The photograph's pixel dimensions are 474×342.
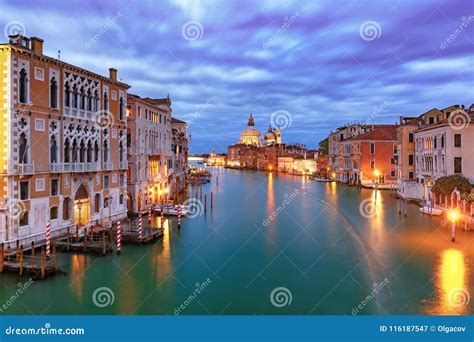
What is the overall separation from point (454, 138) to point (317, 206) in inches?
339

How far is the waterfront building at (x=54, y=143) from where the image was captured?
11.5 meters

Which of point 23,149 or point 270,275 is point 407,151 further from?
point 23,149

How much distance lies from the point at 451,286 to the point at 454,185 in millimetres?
10381

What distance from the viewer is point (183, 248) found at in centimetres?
1423

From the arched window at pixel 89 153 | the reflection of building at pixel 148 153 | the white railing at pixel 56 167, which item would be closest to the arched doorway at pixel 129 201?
the reflection of building at pixel 148 153

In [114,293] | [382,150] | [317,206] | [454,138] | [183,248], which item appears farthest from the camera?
[382,150]

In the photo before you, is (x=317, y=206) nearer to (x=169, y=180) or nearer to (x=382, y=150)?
(x=169, y=180)

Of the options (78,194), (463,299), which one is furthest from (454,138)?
(78,194)

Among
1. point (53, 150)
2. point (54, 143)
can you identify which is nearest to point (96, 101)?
point (54, 143)

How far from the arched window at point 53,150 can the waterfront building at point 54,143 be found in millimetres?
31

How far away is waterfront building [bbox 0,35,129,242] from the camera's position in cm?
1151

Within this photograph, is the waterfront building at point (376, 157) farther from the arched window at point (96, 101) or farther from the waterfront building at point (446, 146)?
the arched window at point (96, 101)

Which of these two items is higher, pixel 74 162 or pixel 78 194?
pixel 74 162

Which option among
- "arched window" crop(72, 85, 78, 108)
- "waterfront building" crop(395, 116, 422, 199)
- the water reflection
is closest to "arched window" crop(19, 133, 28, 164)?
"arched window" crop(72, 85, 78, 108)
